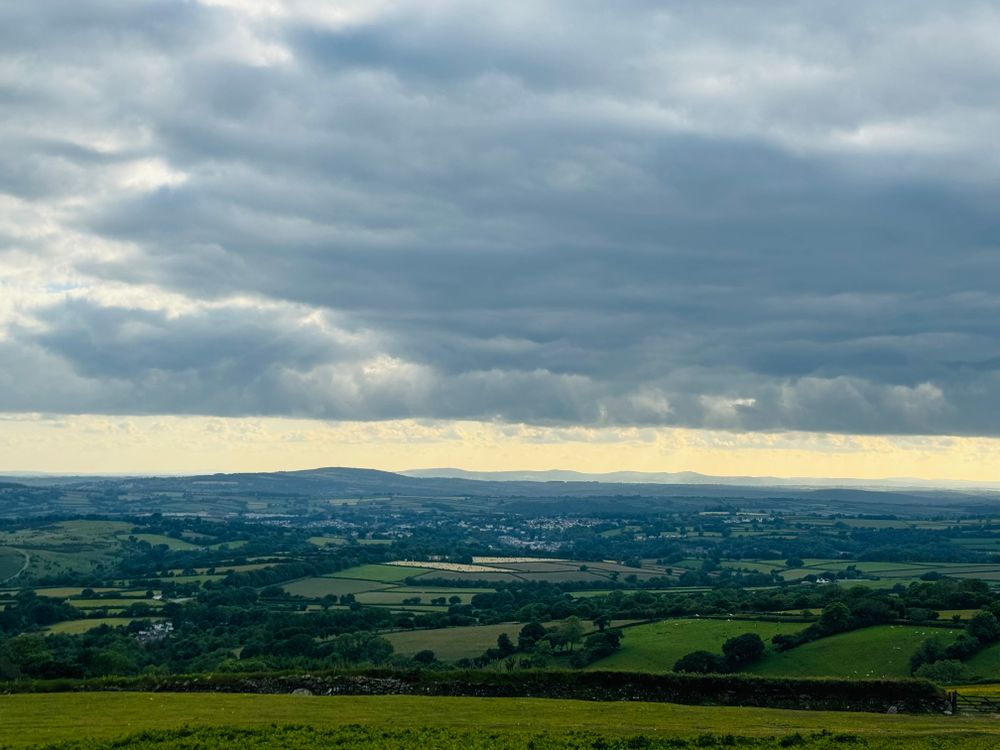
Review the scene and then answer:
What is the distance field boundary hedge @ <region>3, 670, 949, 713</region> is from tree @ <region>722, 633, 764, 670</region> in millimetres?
42637

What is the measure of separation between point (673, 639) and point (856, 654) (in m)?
21.8

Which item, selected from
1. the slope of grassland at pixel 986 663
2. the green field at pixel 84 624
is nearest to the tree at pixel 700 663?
the slope of grassland at pixel 986 663

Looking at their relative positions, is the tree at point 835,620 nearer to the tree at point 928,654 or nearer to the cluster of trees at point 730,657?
the cluster of trees at point 730,657

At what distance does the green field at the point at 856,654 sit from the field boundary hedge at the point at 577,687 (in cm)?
3331

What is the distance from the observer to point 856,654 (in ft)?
296

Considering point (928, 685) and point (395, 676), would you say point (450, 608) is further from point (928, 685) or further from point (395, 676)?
point (928, 685)

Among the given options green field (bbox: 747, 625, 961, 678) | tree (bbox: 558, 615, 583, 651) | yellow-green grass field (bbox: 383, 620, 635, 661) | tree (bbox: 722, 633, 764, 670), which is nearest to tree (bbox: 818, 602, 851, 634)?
green field (bbox: 747, 625, 961, 678)

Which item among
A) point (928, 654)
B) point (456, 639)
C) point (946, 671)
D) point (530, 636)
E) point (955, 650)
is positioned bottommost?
point (456, 639)

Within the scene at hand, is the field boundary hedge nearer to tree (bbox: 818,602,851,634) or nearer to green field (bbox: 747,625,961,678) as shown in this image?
green field (bbox: 747,625,961,678)

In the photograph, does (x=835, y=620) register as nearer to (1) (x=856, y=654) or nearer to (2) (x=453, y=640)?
(1) (x=856, y=654)

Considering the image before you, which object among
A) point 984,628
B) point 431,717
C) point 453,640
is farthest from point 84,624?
point 984,628

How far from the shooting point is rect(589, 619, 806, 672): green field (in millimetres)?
95562

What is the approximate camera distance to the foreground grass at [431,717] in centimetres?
4006

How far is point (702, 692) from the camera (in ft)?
174
